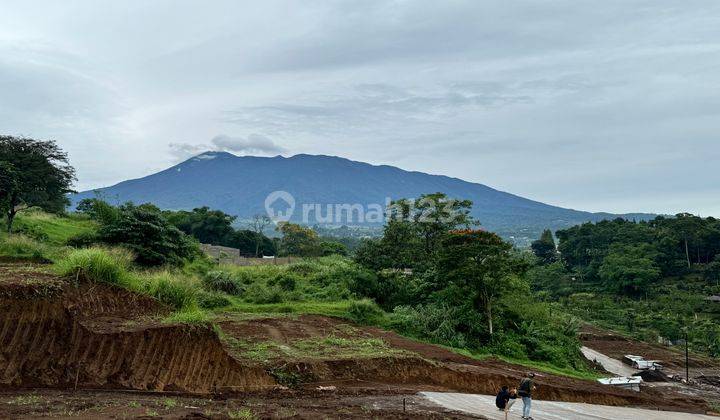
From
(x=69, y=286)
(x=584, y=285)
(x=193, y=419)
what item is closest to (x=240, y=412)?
(x=193, y=419)

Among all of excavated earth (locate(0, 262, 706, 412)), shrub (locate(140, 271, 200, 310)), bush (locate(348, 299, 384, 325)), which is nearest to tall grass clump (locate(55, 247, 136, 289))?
excavated earth (locate(0, 262, 706, 412))

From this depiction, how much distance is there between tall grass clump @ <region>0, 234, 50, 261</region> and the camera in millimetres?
19234

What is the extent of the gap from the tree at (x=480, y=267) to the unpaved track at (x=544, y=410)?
937cm

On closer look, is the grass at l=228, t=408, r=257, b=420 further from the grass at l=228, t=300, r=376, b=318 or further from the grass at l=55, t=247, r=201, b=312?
the grass at l=228, t=300, r=376, b=318

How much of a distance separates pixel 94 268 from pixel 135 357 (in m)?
2.55

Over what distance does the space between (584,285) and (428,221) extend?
144 ft

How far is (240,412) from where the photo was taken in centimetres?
879

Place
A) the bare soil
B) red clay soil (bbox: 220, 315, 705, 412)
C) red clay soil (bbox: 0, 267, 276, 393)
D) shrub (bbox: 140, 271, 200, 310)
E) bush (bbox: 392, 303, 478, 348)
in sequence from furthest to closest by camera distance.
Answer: the bare soil < bush (bbox: 392, 303, 478, 348) < red clay soil (bbox: 220, 315, 705, 412) < shrub (bbox: 140, 271, 200, 310) < red clay soil (bbox: 0, 267, 276, 393)

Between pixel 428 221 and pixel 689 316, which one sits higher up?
pixel 428 221

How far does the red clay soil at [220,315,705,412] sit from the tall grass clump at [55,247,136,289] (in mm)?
4257

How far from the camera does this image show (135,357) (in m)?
10.9

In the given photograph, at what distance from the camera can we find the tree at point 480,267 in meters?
24.1

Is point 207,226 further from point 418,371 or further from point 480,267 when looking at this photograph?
point 418,371

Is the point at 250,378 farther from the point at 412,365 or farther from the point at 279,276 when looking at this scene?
the point at 279,276
